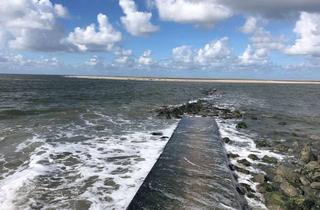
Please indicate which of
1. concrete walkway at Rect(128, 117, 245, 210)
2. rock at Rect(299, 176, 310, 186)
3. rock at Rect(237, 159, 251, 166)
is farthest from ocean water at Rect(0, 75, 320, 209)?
rock at Rect(299, 176, 310, 186)

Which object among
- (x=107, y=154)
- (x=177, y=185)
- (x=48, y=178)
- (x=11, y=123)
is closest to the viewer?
(x=177, y=185)

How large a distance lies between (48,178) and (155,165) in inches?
220

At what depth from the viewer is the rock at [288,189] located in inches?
569

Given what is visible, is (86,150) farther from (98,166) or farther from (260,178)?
(260,178)

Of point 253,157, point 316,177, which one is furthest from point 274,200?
point 253,157

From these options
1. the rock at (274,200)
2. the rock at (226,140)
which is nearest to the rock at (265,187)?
the rock at (274,200)

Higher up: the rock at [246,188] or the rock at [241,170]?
the rock at [246,188]

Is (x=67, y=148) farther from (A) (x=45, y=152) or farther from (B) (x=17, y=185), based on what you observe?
(B) (x=17, y=185)

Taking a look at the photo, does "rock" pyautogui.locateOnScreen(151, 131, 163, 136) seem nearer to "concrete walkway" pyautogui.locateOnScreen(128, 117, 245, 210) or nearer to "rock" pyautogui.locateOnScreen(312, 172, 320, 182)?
"concrete walkway" pyautogui.locateOnScreen(128, 117, 245, 210)

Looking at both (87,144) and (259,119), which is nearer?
(87,144)

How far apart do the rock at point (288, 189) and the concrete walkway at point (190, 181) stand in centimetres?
239

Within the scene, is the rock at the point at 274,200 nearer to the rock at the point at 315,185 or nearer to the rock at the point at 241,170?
the rock at the point at 315,185

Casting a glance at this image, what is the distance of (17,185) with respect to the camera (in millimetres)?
14773

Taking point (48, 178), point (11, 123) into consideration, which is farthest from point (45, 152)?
point (11, 123)
